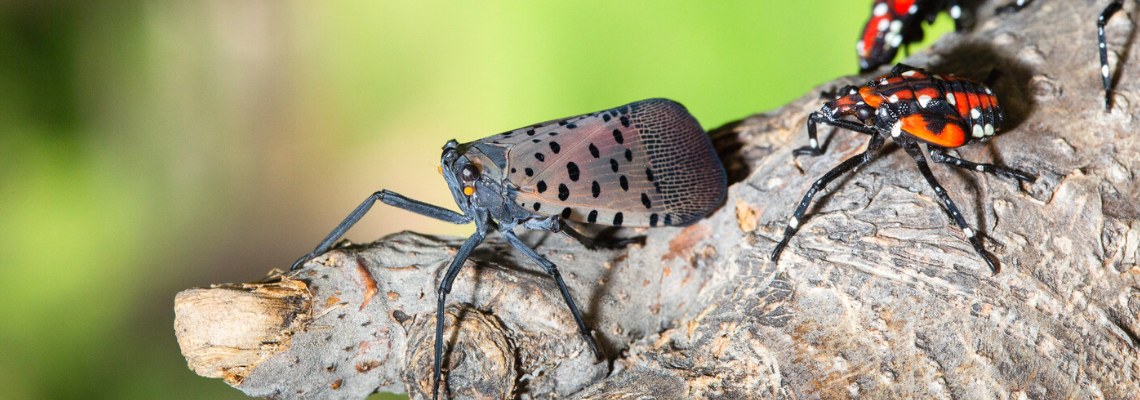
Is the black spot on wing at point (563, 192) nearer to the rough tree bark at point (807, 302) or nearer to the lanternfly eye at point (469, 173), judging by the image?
the rough tree bark at point (807, 302)

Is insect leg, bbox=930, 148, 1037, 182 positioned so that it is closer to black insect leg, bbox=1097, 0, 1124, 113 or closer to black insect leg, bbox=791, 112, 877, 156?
black insect leg, bbox=791, 112, 877, 156

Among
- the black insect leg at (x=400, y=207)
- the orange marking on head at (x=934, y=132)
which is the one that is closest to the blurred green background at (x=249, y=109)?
the black insect leg at (x=400, y=207)

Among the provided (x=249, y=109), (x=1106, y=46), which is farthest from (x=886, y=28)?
(x=249, y=109)

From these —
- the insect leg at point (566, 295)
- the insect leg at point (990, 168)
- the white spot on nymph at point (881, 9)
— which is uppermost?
the white spot on nymph at point (881, 9)

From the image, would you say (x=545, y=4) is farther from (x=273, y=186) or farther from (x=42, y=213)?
(x=42, y=213)

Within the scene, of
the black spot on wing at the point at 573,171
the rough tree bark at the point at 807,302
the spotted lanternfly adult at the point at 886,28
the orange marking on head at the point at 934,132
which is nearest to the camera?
the rough tree bark at the point at 807,302

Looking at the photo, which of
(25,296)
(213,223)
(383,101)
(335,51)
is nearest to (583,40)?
(383,101)
